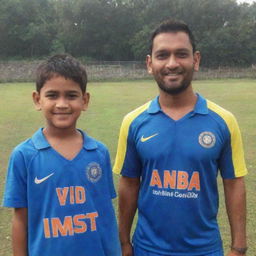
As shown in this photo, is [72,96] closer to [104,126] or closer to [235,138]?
[235,138]

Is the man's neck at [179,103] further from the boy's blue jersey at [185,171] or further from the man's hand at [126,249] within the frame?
the man's hand at [126,249]

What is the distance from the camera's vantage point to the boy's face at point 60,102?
2197 mm

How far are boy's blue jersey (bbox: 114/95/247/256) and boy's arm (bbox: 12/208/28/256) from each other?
71cm

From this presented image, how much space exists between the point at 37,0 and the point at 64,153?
200ft

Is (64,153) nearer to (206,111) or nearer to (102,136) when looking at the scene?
(206,111)

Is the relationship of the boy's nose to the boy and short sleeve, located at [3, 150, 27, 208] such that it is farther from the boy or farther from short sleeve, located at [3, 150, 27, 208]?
short sleeve, located at [3, 150, 27, 208]

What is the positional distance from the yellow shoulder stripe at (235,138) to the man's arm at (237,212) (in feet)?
0.24

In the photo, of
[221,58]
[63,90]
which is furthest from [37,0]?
[63,90]

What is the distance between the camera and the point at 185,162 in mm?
2232

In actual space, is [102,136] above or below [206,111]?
below

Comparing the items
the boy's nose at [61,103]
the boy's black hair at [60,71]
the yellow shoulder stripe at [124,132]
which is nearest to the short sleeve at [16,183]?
the boy's nose at [61,103]

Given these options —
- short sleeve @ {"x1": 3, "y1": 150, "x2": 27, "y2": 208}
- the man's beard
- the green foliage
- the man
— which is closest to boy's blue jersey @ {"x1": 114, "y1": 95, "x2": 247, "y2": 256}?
the man

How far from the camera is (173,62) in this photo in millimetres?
2268

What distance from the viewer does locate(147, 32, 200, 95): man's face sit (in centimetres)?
228
